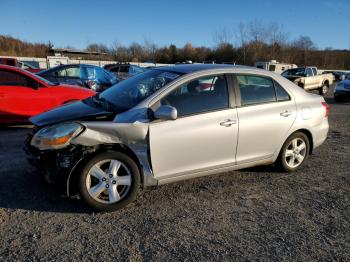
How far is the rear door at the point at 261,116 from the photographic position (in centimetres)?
464

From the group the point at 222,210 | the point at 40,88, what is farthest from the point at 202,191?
the point at 40,88

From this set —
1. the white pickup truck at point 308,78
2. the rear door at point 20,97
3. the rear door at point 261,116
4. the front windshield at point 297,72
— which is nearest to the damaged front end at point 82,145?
the rear door at point 261,116

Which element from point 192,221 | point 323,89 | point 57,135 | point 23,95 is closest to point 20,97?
point 23,95

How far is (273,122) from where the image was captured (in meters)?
4.87

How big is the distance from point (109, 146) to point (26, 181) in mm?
1513

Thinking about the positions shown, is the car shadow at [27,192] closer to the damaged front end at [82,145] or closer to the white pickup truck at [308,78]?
the damaged front end at [82,145]

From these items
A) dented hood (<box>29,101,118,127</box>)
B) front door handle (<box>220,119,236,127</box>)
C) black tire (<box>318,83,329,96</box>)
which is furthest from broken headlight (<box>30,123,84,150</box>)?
black tire (<box>318,83,329,96</box>)

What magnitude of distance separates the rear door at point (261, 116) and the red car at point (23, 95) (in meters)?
5.00

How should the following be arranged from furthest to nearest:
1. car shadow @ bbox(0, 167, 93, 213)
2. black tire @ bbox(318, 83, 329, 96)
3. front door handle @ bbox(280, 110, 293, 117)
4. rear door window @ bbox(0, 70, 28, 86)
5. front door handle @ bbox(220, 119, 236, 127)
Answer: black tire @ bbox(318, 83, 329, 96)
rear door window @ bbox(0, 70, 28, 86)
front door handle @ bbox(280, 110, 293, 117)
front door handle @ bbox(220, 119, 236, 127)
car shadow @ bbox(0, 167, 93, 213)

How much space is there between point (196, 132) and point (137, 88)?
104cm

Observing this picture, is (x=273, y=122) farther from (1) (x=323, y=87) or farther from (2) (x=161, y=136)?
(1) (x=323, y=87)

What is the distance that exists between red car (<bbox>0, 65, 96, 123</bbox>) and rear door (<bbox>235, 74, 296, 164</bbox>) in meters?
5.00

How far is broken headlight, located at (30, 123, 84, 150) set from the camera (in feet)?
12.4

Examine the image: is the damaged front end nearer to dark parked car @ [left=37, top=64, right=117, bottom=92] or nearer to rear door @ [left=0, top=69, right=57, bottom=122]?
rear door @ [left=0, top=69, right=57, bottom=122]
